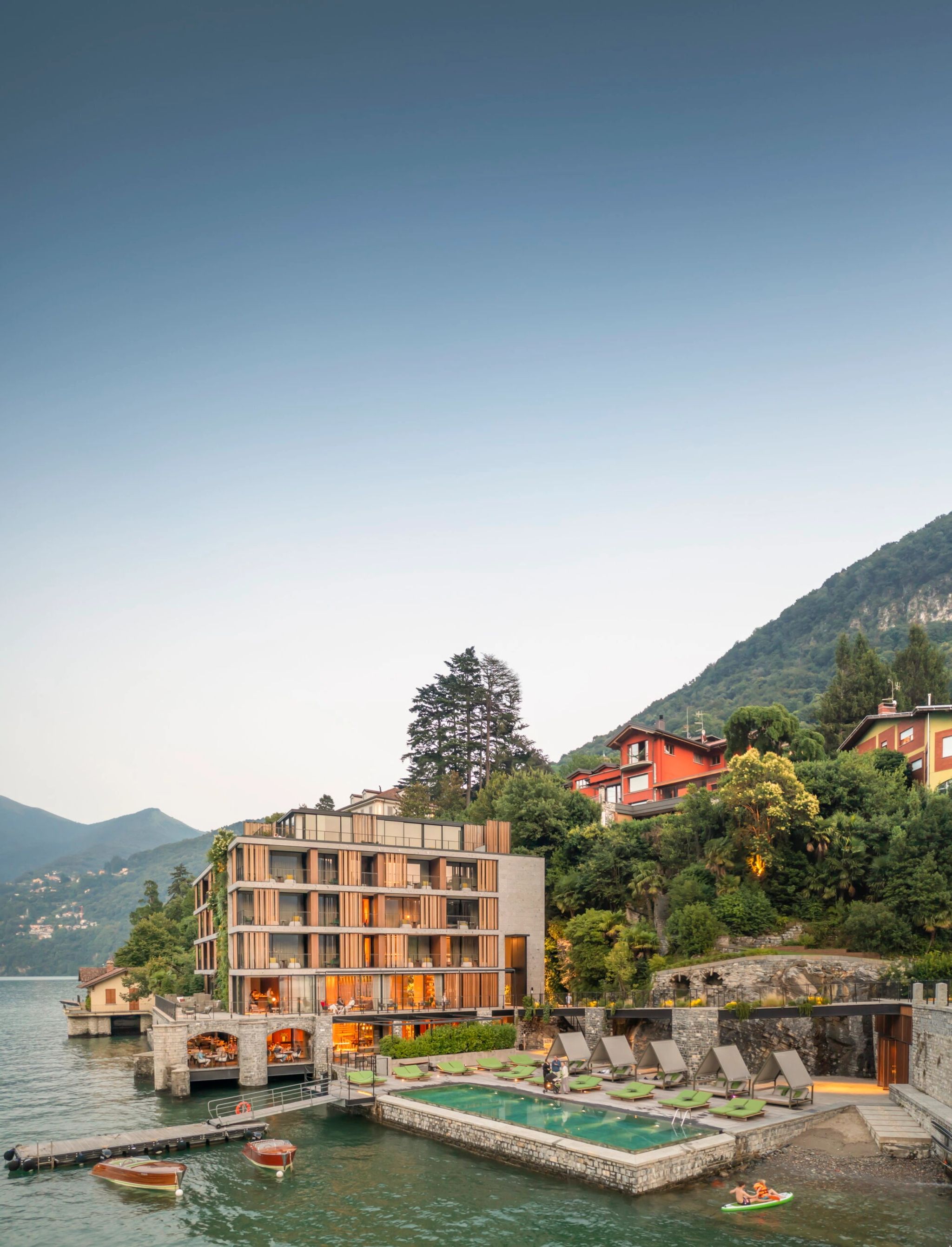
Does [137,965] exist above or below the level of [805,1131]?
below

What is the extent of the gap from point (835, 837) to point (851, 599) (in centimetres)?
11402

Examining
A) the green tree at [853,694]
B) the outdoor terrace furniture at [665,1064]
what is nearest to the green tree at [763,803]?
the outdoor terrace furniture at [665,1064]

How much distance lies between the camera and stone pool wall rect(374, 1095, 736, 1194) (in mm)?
28484

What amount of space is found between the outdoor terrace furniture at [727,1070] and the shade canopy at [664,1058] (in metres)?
1.69

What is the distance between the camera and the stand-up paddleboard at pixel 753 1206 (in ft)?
88.3

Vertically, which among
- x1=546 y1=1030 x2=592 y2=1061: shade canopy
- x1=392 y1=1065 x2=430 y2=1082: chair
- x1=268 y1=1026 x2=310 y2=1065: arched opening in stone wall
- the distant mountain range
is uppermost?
the distant mountain range

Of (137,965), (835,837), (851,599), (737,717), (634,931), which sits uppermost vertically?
(851,599)

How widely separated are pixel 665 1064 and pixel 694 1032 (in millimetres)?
3142

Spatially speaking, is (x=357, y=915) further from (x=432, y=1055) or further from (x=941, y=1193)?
(x=941, y=1193)

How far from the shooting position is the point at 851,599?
158 metres

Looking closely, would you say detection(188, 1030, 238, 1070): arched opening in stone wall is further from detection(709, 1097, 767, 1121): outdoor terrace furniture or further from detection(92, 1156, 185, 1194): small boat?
detection(709, 1097, 767, 1121): outdoor terrace furniture

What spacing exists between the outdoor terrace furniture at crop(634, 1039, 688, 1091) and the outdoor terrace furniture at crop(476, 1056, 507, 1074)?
677 cm

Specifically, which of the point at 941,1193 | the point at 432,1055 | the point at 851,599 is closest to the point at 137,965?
the point at 432,1055

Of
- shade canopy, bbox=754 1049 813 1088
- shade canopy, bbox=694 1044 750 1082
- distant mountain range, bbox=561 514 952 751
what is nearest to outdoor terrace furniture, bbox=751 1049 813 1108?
shade canopy, bbox=754 1049 813 1088
